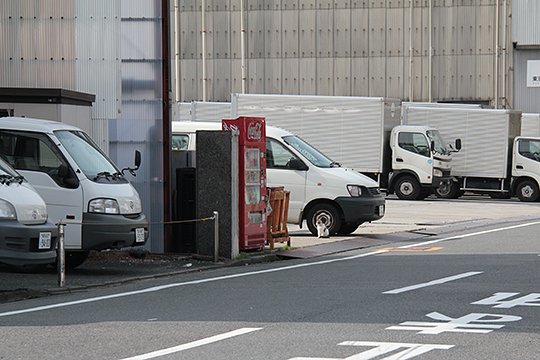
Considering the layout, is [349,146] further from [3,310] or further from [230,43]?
[3,310]

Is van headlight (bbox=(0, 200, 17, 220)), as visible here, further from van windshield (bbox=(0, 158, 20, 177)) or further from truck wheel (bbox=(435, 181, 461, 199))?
truck wheel (bbox=(435, 181, 461, 199))

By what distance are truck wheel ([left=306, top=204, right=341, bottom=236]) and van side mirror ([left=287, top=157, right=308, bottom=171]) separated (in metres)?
0.81

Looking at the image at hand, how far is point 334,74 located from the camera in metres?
49.8

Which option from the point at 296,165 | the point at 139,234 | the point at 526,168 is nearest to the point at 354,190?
the point at 296,165

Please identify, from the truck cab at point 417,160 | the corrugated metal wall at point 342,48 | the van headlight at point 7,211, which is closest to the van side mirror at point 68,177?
the van headlight at point 7,211

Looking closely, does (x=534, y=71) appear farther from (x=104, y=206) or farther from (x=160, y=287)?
(x=160, y=287)

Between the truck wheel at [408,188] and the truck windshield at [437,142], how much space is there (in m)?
1.25

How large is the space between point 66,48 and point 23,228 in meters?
6.51

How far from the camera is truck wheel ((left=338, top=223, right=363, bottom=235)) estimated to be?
75.6 feet

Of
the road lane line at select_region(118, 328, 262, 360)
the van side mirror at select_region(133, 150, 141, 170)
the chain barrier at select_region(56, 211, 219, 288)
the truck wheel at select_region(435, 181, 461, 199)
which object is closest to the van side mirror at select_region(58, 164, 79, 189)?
the chain barrier at select_region(56, 211, 219, 288)

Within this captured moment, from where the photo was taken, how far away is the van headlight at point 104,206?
15.8 m

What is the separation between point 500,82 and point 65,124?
1365 inches

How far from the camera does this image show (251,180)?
18.8 metres

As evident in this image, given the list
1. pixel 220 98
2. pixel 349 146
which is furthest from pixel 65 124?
pixel 220 98
